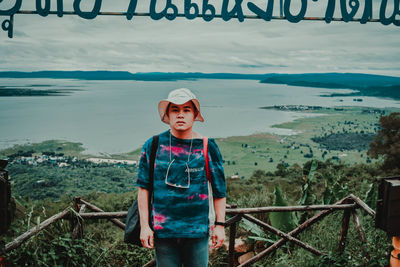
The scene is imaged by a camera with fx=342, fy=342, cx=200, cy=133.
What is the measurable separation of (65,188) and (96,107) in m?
4.16

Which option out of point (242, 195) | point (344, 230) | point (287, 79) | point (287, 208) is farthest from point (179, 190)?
point (287, 79)

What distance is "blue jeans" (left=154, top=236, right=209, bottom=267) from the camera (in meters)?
1.83

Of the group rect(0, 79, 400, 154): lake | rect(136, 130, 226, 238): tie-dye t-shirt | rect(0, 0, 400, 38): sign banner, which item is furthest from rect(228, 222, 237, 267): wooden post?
rect(0, 79, 400, 154): lake

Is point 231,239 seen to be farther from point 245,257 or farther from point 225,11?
Answer: point 225,11

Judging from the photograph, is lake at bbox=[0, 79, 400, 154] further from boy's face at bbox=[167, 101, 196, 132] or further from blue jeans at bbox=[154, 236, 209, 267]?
blue jeans at bbox=[154, 236, 209, 267]

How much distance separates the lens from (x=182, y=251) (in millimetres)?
1877

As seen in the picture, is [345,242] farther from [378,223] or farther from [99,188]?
[99,188]

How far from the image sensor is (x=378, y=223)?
2.38m

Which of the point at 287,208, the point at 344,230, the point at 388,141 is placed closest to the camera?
the point at 287,208

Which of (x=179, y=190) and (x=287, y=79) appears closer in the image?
(x=179, y=190)

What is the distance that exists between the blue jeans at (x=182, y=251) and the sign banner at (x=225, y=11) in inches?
75.8

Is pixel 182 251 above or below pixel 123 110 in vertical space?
below

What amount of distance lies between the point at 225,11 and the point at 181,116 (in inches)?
61.9

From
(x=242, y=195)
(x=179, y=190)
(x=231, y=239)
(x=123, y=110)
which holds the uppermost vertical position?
(x=179, y=190)
